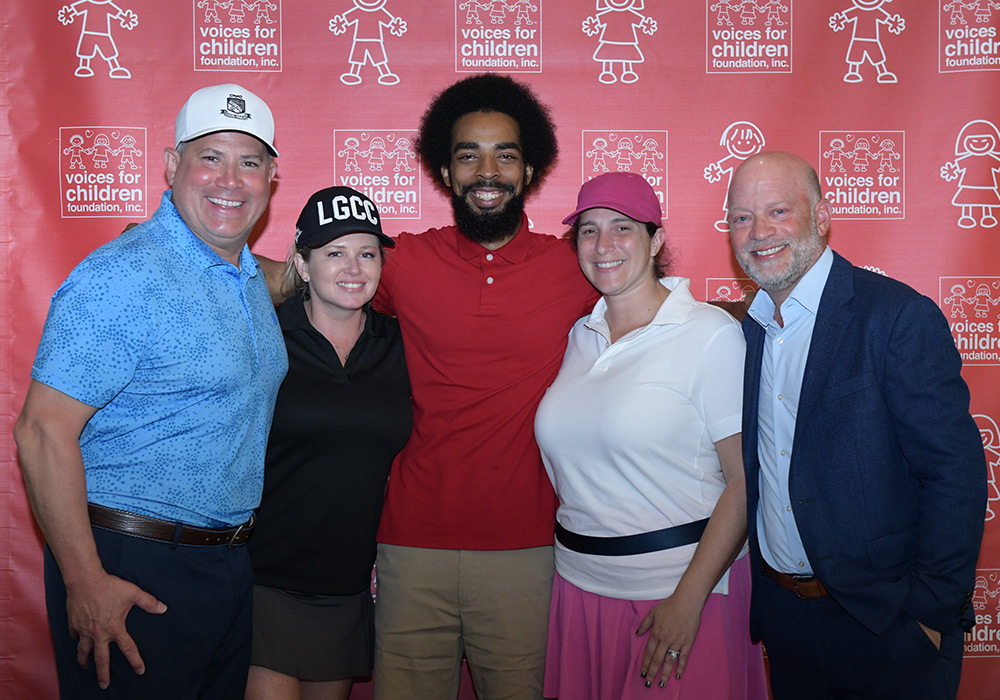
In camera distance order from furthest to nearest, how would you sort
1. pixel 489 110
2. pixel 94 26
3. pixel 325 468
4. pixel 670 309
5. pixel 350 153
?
pixel 350 153 < pixel 94 26 < pixel 489 110 < pixel 325 468 < pixel 670 309

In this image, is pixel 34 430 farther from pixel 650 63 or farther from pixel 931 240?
pixel 931 240

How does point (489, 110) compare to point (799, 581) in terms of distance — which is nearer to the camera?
point (799, 581)

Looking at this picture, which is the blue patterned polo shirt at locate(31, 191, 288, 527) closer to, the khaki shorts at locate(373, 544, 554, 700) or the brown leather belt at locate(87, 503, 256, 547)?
the brown leather belt at locate(87, 503, 256, 547)

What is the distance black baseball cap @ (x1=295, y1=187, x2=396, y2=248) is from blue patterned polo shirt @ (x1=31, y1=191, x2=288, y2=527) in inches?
13.8

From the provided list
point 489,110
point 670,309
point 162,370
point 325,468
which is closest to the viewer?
point 162,370

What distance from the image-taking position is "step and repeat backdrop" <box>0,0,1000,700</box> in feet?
9.99

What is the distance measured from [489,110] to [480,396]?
1.13 metres

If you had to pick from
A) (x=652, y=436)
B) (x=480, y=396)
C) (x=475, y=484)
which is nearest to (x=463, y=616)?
(x=475, y=484)

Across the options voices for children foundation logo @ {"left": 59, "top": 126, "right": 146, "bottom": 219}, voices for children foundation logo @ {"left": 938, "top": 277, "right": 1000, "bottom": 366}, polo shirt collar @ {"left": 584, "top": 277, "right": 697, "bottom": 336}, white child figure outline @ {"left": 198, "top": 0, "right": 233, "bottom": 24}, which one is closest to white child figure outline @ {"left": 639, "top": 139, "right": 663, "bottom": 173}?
polo shirt collar @ {"left": 584, "top": 277, "right": 697, "bottom": 336}

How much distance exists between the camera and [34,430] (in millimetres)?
1604

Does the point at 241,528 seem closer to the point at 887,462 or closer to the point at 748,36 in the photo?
the point at 887,462

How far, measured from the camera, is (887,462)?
5.77ft

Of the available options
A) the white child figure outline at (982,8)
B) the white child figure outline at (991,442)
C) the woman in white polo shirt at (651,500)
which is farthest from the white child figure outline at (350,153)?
the white child figure outline at (991,442)

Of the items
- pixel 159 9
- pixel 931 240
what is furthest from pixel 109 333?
pixel 931 240
